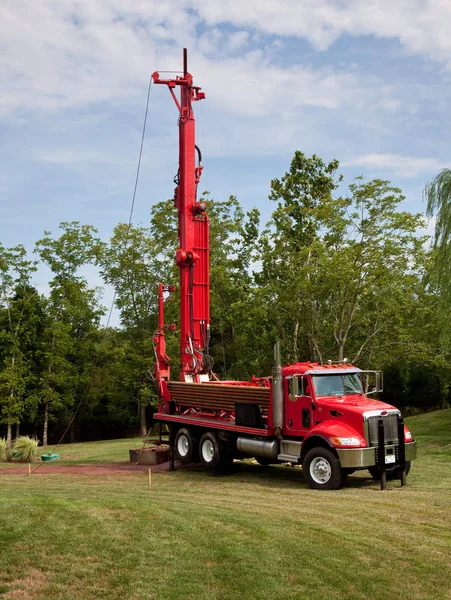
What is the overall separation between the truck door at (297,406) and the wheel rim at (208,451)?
2679 millimetres

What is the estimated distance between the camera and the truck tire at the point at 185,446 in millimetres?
16578

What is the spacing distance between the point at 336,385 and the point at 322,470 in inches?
73.1

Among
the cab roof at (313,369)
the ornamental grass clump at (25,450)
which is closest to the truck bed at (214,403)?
the cab roof at (313,369)

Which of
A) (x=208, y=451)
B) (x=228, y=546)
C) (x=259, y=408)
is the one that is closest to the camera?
(x=228, y=546)

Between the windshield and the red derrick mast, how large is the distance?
16.5 ft

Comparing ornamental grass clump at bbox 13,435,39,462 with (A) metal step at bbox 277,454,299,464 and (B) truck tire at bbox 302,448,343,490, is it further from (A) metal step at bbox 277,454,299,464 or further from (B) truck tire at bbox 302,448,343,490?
(B) truck tire at bbox 302,448,343,490

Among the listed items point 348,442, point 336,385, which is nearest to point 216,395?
point 336,385

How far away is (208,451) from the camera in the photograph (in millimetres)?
16125

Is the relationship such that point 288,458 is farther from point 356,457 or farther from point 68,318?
point 68,318

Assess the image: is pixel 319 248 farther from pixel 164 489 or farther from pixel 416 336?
pixel 164 489

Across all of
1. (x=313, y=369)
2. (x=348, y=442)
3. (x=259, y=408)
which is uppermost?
(x=313, y=369)

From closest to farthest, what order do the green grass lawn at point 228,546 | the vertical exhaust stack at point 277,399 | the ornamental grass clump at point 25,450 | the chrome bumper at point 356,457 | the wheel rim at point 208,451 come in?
the green grass lawn at point 228,546
the chrome bumper at point 356,457
the vertical exhaust stack at point 277,399
the wheel rim at point 208,451
the ornamental grass clump at point 25,450

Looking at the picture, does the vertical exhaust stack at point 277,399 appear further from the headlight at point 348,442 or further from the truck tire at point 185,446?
the truck tire at point 185,446

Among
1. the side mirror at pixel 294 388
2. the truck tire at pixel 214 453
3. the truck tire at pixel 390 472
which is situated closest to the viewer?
the side mirror at pixel 294 388
